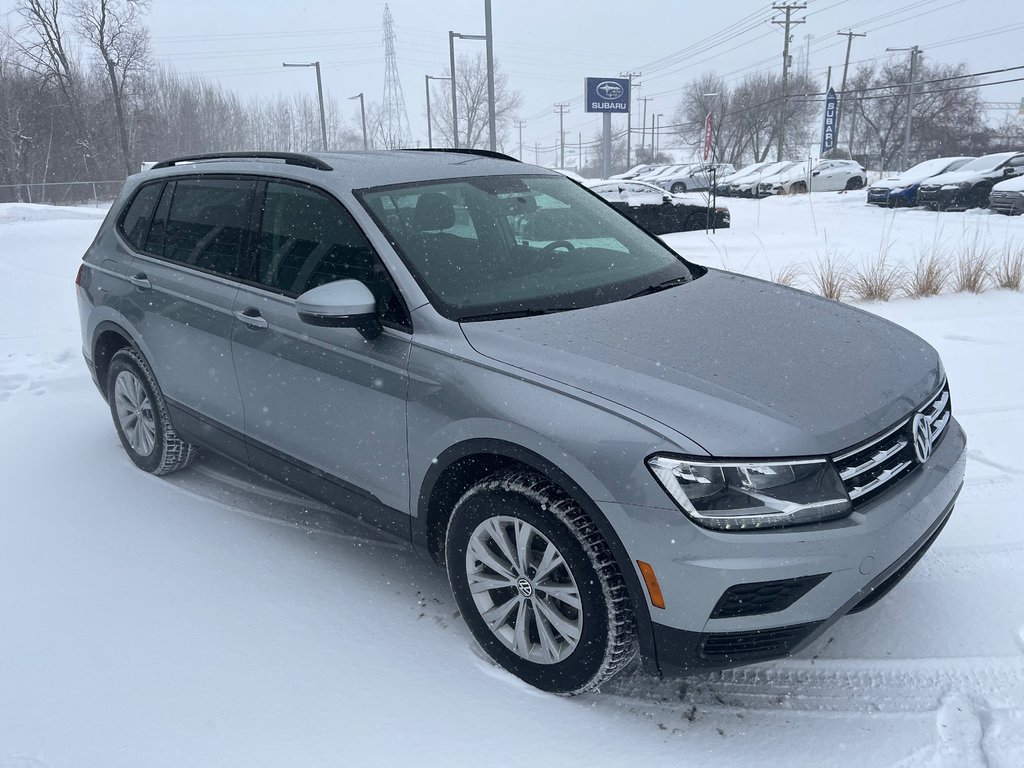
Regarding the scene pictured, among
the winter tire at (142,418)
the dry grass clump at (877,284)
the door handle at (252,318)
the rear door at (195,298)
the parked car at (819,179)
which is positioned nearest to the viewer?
the door handle at (252,318)

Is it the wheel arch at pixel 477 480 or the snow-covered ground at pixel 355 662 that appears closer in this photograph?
the wheel arch at pixel 477 480

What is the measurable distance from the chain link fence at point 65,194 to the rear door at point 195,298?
116ft

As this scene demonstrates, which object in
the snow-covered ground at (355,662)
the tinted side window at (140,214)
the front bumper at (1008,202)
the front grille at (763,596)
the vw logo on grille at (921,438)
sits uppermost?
the tinted side window at (140,214)

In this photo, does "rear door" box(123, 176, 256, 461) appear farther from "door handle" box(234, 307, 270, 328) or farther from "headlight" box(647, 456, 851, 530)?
"headlight" box(647, 456, 851, 530)

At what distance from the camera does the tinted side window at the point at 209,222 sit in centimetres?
370

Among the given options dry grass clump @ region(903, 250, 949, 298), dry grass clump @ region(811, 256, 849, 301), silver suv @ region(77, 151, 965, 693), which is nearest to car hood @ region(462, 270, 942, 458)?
silver suv @ region(77, 151, 965, 693)

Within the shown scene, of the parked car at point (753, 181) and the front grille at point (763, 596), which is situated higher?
the front grille at point (763, 596)

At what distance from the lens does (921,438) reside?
102 inches

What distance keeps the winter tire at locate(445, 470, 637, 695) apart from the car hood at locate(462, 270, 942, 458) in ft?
1.33

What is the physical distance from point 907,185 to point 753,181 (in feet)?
33.7

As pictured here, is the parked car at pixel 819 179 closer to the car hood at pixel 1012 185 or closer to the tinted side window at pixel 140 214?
the car hood at pixel 1012 185

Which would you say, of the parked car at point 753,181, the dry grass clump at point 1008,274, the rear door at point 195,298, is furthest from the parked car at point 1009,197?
the rear door at point 195,298

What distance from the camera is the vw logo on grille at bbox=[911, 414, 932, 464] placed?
256 centimetres

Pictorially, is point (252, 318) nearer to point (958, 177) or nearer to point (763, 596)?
point (763, 596)
